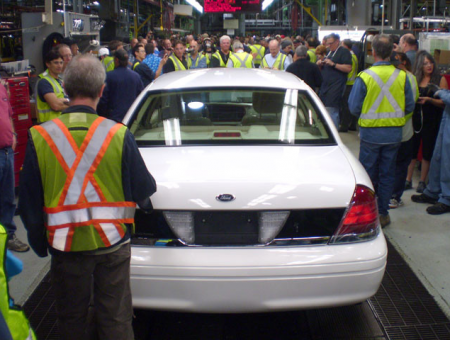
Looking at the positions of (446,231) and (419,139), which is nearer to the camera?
(446,231)

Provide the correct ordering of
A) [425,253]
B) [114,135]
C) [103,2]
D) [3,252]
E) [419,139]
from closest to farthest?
[3,252], [114,135], [425,253], [419,139], [103,2]

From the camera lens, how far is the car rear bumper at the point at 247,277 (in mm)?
2850

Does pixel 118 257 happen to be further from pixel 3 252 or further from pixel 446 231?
pixel 446 231

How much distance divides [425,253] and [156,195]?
299 centimetres

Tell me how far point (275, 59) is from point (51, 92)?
6.37 meters

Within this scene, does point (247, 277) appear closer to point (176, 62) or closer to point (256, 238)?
point (256, 238)

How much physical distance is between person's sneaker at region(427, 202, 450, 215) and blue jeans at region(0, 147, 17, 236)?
4.31 metres

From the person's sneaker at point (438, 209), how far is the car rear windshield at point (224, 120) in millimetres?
2625

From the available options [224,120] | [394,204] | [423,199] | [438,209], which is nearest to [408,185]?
[423,199]

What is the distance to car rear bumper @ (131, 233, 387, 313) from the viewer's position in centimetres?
285

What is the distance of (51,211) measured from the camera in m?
2.46

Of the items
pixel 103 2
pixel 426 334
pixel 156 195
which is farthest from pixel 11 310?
pixel 103 2

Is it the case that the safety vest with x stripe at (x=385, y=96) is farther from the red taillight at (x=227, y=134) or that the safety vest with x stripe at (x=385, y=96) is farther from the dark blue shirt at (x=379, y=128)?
the red taillight at (x=227, y=134)

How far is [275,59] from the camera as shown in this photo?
35.9ft
